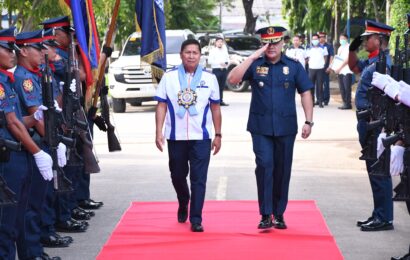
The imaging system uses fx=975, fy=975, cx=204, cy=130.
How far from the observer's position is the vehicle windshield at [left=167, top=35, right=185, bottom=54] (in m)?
27.2

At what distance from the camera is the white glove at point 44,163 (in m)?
7.83

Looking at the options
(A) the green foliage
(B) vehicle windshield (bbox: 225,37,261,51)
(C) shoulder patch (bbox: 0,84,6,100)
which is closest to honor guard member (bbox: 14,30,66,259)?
(C) shoulder patch (bbox: 0,84,6,100)

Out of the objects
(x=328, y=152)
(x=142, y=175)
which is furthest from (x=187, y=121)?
(x=328, y=152)

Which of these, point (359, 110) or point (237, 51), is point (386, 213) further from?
point (237, 51)

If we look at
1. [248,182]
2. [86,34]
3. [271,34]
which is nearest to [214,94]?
[271,34]

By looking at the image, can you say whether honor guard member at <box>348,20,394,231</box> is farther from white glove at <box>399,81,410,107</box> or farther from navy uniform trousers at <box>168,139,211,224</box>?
white glove at <box>399,81,410,107</box>

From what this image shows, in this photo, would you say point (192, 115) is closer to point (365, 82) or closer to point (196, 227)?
point (196, 227)

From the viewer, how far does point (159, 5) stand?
38.8 ft

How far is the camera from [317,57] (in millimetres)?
27234

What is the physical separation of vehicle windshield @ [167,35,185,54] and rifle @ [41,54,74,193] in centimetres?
1883

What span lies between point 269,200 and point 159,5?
314 cm

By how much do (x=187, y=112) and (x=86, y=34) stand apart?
1647 millimetres

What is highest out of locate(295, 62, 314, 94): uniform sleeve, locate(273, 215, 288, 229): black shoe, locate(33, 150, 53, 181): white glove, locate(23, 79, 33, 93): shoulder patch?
locate(23, 79, 33, 93): shoulder patch

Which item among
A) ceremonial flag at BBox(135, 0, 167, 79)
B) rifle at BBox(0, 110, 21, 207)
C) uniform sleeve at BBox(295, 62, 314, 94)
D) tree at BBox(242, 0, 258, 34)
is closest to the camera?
rifle at BBox(0, 110, 21, 207)
